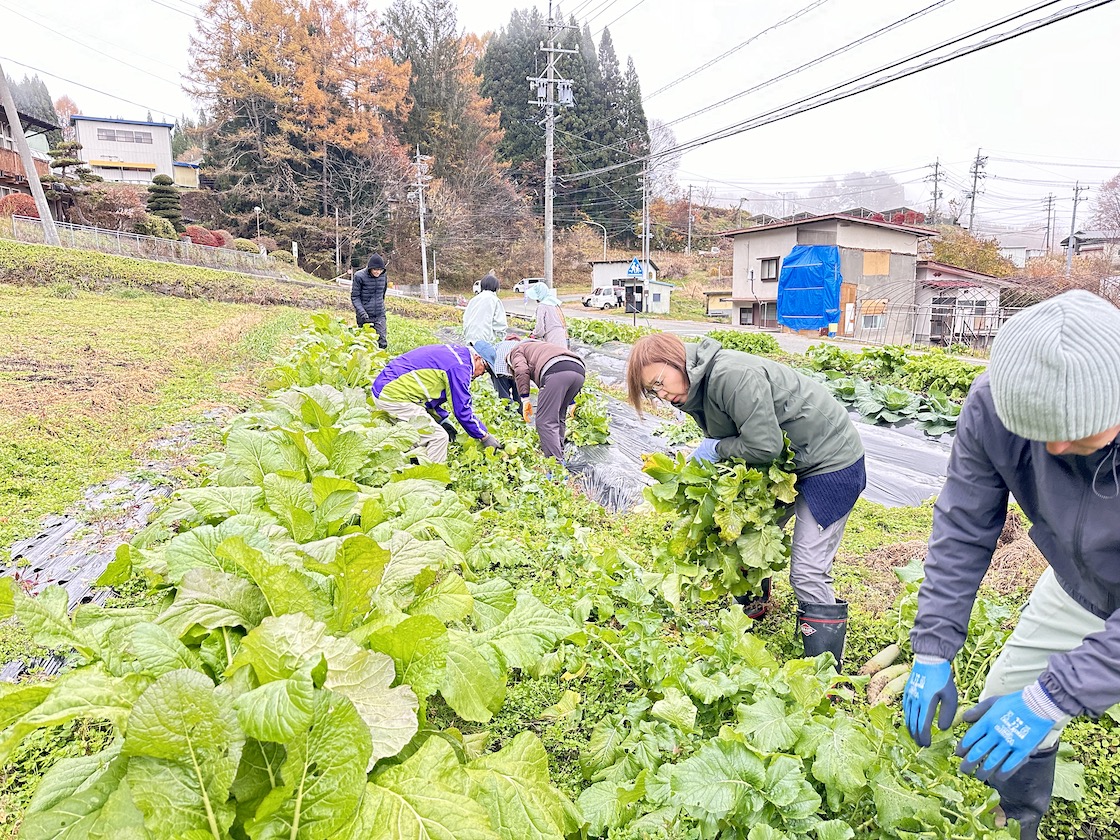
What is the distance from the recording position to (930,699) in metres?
1.99

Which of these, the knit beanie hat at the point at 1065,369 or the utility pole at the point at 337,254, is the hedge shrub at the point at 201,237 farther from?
the knit beanie hat at the point at 1065,369

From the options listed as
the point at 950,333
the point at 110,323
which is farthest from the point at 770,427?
the point at 950,333

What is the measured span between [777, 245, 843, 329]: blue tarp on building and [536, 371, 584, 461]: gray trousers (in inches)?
932

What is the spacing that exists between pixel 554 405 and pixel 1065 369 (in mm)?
4194

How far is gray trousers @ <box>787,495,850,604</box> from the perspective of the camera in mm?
3117

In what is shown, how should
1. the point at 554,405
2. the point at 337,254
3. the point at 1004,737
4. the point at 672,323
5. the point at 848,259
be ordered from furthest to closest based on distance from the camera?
1. the point at 337,254
2. the point at 672,323
3. the point at 848,259
4. the point at 554,405
5. the point at 1004,737

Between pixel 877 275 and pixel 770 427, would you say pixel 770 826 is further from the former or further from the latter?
pixel 877 275

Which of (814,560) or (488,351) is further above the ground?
(488,351)

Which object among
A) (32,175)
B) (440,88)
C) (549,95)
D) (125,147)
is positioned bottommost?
(32,175)

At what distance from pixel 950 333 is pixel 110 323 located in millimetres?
25005

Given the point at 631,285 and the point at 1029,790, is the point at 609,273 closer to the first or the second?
the point at 631,285

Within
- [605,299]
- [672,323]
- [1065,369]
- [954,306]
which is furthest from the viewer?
[605,299]

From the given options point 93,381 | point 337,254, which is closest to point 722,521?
point 93,381

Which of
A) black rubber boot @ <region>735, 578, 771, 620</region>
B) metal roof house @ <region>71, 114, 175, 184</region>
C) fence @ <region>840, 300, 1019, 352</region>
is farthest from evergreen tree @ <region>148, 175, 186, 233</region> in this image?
black rubber boot @ <region>735, 578, 771, 620</region>
